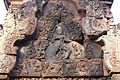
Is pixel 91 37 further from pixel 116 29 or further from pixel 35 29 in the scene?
pixel 35 29

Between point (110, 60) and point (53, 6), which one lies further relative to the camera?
point (53, 6)

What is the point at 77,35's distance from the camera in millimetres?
6422

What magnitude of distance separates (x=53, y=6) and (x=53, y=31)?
0.75 metres

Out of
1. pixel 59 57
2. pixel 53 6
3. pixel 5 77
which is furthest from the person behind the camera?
pixel 53 6

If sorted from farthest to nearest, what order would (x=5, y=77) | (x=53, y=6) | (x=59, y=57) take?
(x=53, y=6) < (x=59, y=57) < (x=5, y=77)

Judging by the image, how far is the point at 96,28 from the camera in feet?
20.6

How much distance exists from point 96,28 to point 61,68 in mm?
1286

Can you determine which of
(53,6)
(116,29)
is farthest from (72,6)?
(116,29)

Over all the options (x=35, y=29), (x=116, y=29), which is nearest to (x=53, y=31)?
(x=35, y=29)

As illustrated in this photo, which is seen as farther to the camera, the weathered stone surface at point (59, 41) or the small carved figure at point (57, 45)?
the small carved figure at point (57, 45)

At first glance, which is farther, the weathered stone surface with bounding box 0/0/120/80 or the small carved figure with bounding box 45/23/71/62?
the small carved figure with bounding box 45/23/71/62

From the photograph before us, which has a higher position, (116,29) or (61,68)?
(116,29)

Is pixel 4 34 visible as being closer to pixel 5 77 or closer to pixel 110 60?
pixel 5 77

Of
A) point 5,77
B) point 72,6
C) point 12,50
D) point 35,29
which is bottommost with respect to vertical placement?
point 5,77
